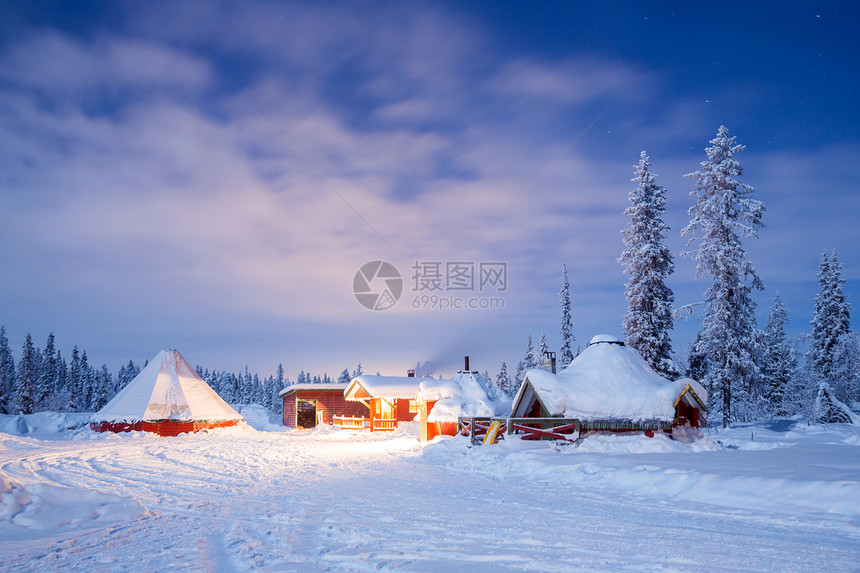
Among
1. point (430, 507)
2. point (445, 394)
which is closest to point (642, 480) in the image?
point (430, 507)

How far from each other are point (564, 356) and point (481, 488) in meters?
38.7

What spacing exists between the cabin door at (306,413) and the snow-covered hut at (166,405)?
1348cm

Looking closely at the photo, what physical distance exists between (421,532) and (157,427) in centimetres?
3349

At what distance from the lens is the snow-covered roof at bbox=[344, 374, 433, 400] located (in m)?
46.6

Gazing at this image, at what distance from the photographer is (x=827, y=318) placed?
4138 cm

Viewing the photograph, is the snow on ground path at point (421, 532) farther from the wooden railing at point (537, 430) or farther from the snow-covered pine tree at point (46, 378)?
the snow-covered pine tree at point (46, 378)

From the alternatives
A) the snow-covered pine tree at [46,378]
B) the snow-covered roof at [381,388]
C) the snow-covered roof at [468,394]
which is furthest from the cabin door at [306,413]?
the snow-covered pine tree at [46,378]

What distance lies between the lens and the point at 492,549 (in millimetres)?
6520

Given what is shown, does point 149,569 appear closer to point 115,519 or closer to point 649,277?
point 115,519

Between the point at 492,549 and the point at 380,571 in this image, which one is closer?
the point at 380,571

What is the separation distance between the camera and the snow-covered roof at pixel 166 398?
35188 millimetres

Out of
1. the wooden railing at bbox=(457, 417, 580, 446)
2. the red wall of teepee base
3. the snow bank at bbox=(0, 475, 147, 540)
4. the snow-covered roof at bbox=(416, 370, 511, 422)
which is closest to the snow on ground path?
the snow bank at bbox=(0, 475, 147, 540)

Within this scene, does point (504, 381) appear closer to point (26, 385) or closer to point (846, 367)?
point (846, 367)

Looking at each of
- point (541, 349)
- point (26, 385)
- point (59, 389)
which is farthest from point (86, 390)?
point (541, 349)
